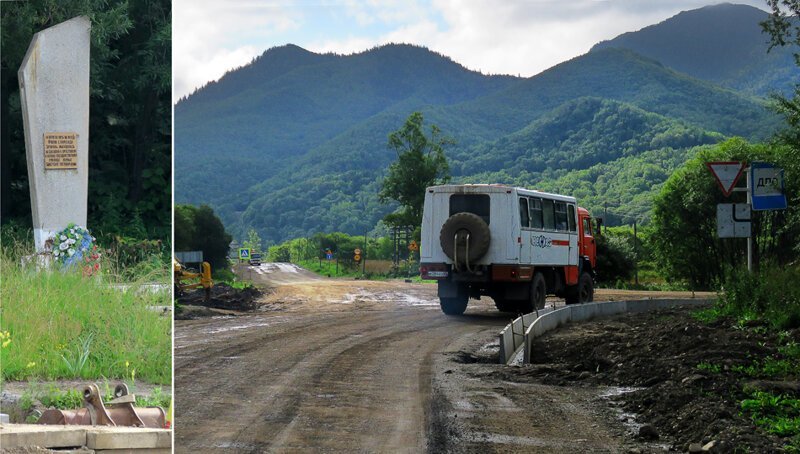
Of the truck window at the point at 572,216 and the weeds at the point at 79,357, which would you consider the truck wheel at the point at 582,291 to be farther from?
the weeds at the point at 79,357

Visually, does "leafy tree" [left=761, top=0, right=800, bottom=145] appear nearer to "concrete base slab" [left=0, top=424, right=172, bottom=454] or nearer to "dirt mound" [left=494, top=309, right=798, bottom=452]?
"dirt mound" [left=494, top=309, right=798, bottom=452]

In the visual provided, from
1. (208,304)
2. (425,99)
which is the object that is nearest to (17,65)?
(208,304)

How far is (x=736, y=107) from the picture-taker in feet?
18.4

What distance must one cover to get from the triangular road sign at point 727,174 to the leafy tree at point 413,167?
5.67 ft

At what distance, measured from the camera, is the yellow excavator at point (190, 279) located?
5724 millimetres

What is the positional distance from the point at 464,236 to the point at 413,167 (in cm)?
52

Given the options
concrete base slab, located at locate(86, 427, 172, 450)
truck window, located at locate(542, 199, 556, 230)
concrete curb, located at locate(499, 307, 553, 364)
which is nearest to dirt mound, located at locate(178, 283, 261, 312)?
concrete base slab, located at locate(86, 427, 172, 450)

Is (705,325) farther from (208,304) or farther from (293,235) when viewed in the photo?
(208,304)

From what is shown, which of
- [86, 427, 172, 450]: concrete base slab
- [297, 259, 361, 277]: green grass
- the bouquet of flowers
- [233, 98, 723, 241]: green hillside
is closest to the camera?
[86, 427, 172, 450]: concrete base slab

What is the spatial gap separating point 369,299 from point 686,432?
290 centimetres

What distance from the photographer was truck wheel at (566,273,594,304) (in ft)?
22.9

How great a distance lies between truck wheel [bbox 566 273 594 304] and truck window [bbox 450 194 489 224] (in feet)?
2.50

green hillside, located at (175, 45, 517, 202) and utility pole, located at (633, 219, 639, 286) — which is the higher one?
green hillside, located at (175, 45, 517, 202)

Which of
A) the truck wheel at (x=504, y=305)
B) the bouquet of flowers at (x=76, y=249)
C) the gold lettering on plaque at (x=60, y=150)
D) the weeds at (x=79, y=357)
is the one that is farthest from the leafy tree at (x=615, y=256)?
the gold lettering on plaque at (x=60, y=150)
